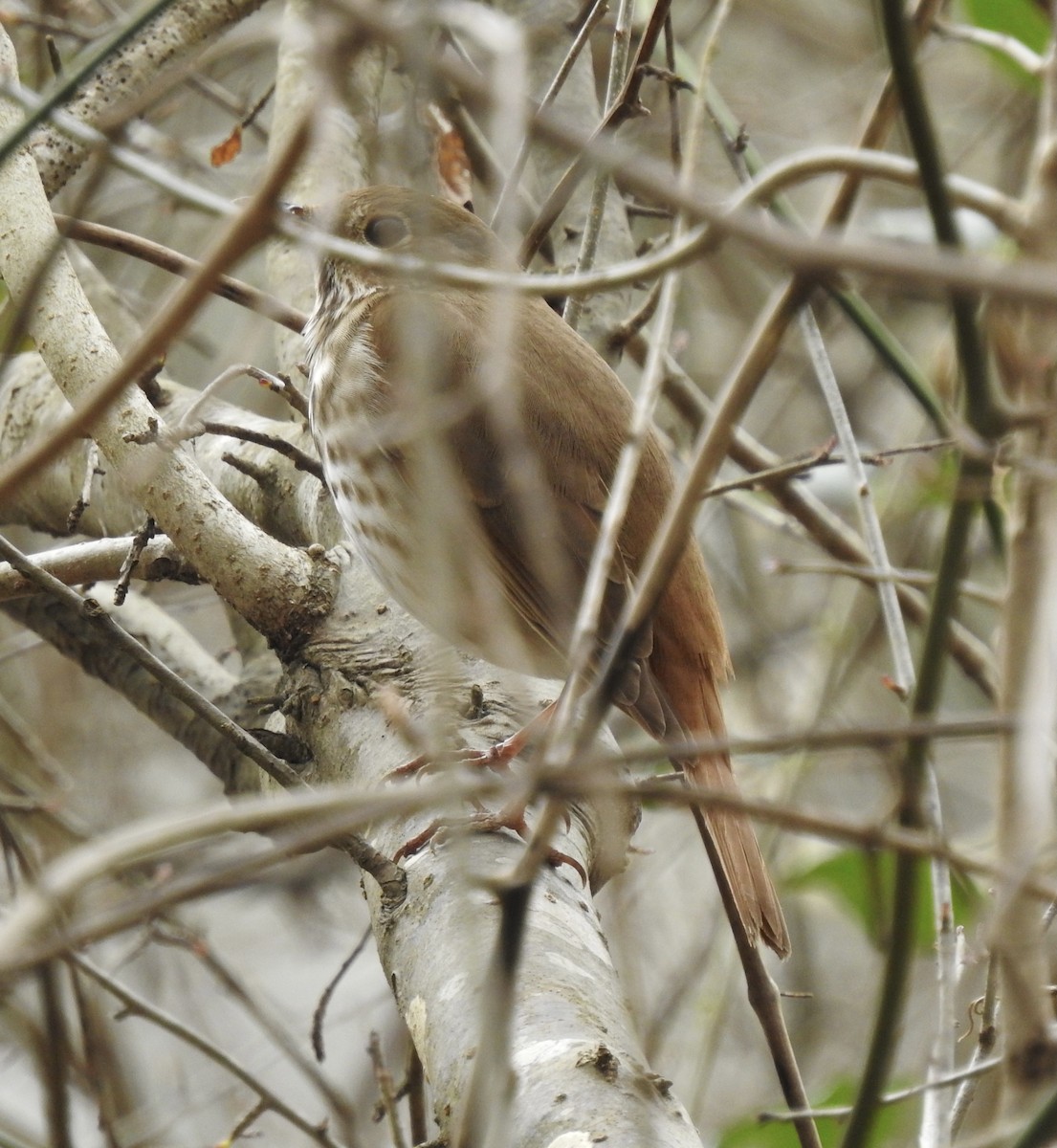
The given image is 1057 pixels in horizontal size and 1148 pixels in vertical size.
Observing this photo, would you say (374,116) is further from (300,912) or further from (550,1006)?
(300,912)

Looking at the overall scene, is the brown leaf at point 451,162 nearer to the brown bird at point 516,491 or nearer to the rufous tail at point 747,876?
the brown bird at point 516,491

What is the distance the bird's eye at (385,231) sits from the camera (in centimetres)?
367

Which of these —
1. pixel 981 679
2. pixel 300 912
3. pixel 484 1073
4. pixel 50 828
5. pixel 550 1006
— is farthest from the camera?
pixel 300 912

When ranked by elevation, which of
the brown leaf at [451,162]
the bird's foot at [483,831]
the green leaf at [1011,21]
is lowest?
the bird's foot at [483,831]

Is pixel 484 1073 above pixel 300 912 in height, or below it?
below

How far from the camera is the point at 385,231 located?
3.71 meters

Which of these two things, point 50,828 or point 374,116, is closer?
point 374,116

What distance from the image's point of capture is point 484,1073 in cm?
104

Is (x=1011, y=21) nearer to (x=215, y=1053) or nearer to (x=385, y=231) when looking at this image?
(x=385, y=231)

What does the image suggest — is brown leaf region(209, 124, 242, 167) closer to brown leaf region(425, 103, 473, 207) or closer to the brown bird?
the brown bird

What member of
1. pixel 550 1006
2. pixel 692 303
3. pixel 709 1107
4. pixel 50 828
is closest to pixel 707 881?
pixel 709 1107

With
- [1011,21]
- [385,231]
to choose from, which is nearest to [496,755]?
[385,231]

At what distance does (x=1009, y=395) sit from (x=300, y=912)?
184 inches

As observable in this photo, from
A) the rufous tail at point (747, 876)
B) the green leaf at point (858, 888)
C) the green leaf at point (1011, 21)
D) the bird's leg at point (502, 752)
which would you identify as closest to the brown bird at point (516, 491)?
the rufous tail at point (747, 876)
